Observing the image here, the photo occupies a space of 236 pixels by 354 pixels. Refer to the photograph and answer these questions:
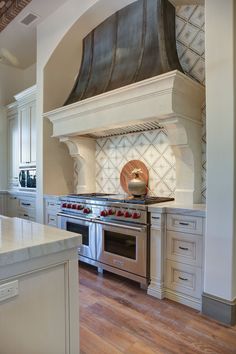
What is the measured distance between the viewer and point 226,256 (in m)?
1.99

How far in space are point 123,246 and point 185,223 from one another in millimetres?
780

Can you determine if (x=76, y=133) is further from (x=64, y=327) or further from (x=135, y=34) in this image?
(x=64, y=327)

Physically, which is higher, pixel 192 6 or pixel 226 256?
pixel 192 6

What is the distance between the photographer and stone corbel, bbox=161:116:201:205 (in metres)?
2.55

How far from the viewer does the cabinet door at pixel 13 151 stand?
4758 mm

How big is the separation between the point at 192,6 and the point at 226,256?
2.64m

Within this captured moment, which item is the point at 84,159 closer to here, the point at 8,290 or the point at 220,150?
the point at 220,150

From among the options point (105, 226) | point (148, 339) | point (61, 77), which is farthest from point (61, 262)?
point (61, 77)

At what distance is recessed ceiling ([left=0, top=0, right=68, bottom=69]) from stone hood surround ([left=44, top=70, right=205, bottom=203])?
146 centimetres

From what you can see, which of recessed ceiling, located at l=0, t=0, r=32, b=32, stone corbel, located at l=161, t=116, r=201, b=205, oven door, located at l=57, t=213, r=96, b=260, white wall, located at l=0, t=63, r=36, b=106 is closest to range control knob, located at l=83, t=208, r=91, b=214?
oven door, located at l=57, t=213, r=96, b=260

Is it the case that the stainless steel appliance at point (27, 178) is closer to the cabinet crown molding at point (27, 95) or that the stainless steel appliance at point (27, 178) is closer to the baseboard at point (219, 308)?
the cabinet crown molding at point (27, 95)

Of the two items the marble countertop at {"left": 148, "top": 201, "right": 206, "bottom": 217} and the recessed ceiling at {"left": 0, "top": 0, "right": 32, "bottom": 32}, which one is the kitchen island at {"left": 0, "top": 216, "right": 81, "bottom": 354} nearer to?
the marble countertop at {"left": 148, "top": 201, "right": 206, "bottom": 217}

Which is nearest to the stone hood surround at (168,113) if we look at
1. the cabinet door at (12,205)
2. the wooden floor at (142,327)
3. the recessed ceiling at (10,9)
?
the wooden floor at (142,327)

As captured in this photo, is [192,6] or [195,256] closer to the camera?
[195,256]
